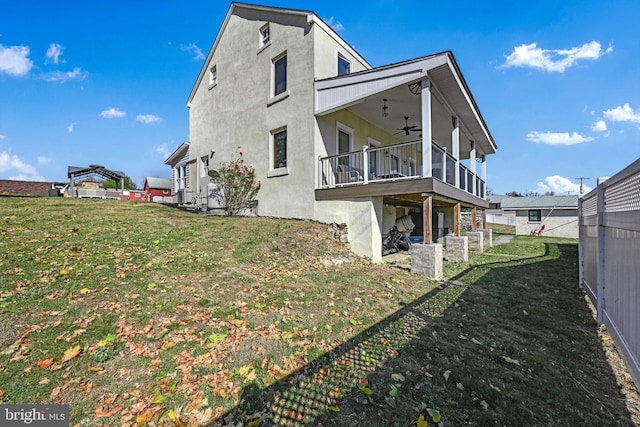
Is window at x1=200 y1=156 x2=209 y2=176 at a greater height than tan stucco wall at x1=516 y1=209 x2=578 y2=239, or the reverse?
window at x1=200 y1=156 x2=209 y2=176

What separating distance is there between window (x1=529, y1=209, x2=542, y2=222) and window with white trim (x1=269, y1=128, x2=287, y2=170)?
26498 millimetres

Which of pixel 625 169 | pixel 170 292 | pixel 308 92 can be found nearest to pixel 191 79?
pixel 308 92

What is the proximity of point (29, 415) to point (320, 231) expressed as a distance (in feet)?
21.8

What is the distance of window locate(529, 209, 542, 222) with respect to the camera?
84.4ft

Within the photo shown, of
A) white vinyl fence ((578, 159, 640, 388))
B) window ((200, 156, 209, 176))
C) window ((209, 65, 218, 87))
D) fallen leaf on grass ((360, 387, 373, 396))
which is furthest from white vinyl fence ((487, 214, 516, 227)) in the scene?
fallen leaf on grass ((360, 387, 373, 396))

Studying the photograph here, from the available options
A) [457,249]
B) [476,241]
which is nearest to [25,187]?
[457,249]

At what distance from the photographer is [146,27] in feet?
48.2

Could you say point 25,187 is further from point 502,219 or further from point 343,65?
point 502,219

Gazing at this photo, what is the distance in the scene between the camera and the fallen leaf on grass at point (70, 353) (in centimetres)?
271

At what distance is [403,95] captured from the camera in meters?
9.12

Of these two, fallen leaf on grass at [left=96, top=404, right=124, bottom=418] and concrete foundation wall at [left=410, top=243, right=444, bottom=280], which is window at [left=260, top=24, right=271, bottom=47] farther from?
fallen leaf on grass at [left=96, top=404, right=124, bottom=418]

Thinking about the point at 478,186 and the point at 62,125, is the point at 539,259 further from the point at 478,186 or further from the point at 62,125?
the point at 62,125

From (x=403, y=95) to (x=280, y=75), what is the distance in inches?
187

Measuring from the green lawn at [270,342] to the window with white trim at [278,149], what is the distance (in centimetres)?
500
